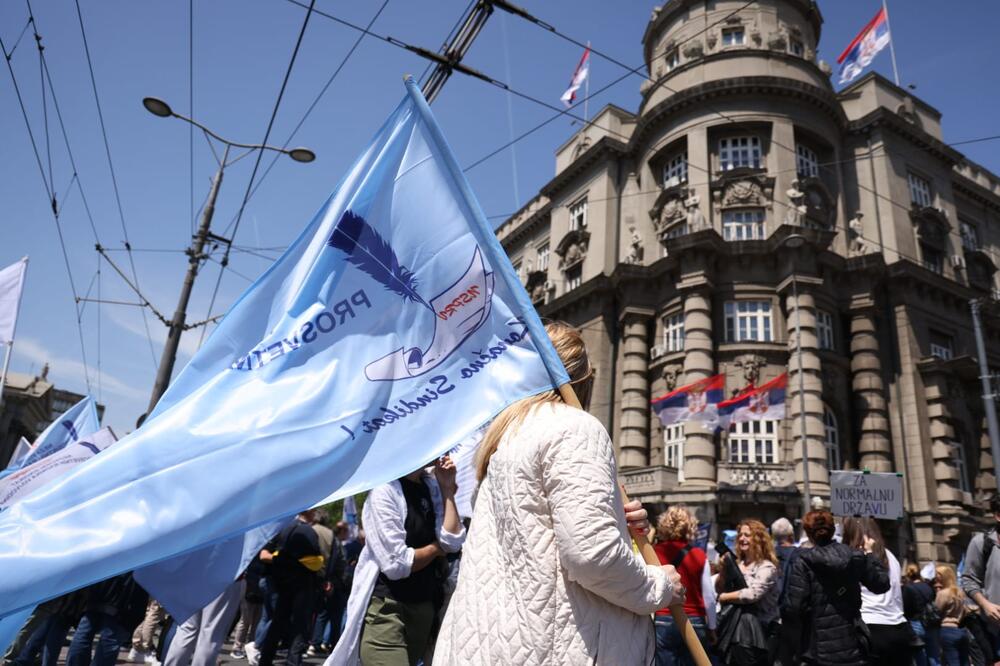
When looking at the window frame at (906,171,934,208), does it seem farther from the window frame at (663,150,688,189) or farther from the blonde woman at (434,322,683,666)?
the blonde woman at (434,322,683,666)

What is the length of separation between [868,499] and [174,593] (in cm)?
1197

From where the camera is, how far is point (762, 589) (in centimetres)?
640

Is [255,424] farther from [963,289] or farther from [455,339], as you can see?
[963,289]

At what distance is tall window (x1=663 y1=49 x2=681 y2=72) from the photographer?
32906 mm

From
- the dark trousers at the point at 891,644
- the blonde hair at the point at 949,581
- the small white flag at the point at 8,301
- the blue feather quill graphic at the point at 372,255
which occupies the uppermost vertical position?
the small white flag at the point at 8,301

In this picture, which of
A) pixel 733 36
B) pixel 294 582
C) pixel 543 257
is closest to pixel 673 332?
pixel 543 257

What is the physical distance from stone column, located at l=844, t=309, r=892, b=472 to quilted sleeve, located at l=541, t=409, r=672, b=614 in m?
26.5

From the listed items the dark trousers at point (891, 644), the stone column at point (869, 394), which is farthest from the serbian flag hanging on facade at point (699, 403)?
the dark trousers at point (891, 644)

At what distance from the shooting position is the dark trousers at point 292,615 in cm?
596

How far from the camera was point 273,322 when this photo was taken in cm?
329

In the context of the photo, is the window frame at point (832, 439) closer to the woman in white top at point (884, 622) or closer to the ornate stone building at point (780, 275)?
the ornate stone building at point (780, 275)

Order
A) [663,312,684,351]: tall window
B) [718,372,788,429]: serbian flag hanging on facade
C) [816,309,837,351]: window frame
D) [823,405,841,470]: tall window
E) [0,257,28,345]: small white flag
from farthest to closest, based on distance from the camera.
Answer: [663,312,684,351]: tall window, [816,309,837,351]: window frame, [823,405,841,470]: tall window, [718,372,788,429]: serbian flag hanging on facade, [0,257,28,345]: small white flag

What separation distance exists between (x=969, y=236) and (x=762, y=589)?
37.4 metres

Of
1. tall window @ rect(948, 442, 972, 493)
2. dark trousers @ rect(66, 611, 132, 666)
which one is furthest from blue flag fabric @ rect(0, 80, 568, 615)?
tall window @ rect(948, 442, 972, 493)
